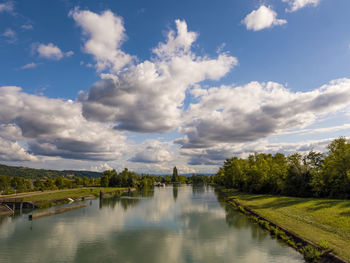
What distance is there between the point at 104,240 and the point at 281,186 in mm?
44376

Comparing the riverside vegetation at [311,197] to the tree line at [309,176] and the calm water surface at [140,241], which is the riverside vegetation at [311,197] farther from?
the calm water surface at [140,241]

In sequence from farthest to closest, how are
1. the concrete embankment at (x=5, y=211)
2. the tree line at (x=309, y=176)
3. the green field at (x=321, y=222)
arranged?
1. the concrete embankment at (x=5, y=211)
2. the tree line at (x=309, y=176)
3. the green field at (x=321, y=222)

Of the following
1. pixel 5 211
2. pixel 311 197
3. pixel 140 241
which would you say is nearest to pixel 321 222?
pixel 140 241

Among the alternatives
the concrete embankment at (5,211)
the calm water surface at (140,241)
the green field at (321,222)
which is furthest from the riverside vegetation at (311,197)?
the concrete embankment at (5,211)

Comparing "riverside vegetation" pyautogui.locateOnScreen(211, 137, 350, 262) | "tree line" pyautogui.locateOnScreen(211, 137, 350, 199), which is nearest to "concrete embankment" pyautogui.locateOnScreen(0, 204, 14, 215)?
"riverside vegetation" pyautogui.locateOnScreen(211, 137, 350, 262)

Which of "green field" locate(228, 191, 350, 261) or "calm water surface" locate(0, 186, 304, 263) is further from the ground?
"green field" locate(228, 191, 350, 261)

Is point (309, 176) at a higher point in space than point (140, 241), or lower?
higher

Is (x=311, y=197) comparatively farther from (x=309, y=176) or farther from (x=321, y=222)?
(x=321, y=222)

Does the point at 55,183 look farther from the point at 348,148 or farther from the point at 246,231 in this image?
the point at 348,148

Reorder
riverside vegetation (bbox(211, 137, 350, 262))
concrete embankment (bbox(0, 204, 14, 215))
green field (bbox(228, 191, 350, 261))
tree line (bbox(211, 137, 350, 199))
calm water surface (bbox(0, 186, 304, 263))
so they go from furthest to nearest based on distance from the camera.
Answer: concrete embankment (bbox(0, 204, 14, 215))
tree line (bbox(211, 137, 350, 199))
riverside vegetation (bbox(211, 137, 350, 262))
calm water surface (bbox(0, 186, 304, 263))
green field (bbox(228, 191, 350, 261))

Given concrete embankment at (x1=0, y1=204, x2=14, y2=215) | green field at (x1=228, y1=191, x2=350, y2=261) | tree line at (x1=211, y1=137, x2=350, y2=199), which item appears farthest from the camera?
concrete embankment at (x1=0, y1=204, x2=14, y2=215)

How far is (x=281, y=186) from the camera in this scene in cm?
5538

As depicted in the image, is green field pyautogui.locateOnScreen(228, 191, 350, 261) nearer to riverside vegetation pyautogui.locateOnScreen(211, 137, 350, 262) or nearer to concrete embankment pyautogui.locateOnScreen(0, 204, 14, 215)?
riverside vegetation pyautogui.locateOnScreen(211, 137, 350, 262)

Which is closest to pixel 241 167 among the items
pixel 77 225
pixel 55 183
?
Result: pixel 77 225
